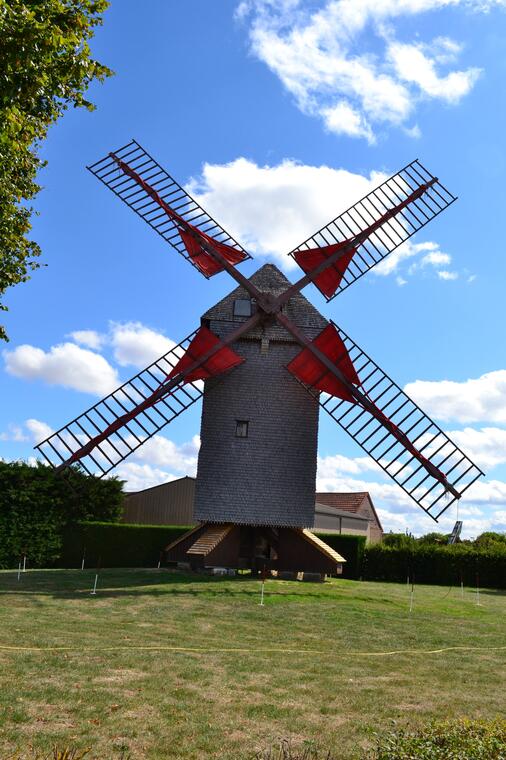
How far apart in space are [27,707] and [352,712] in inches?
157

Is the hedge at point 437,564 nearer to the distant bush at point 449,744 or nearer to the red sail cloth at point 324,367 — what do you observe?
the red sail cloth at point 324,367

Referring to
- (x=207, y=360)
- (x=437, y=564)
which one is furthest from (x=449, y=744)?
(x=437, y=564)

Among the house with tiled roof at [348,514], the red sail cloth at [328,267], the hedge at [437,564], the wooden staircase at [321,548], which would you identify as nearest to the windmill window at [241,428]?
the wooden staircase at [321,548]

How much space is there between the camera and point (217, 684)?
958cm

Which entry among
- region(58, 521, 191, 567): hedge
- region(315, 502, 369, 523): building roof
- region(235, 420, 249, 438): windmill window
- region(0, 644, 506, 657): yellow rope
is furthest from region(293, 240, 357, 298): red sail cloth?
region(315, 502, 369, 523): building roof

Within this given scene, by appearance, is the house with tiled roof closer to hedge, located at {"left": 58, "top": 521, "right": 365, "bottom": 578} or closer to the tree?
hedge, located at {"left": 58, "top": 521, "right": 365, "bottom": 578}

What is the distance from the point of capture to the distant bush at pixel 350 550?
31.7 meters

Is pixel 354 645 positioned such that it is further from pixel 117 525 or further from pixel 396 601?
pixel 117 525

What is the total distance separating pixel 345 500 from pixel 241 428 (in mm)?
30072

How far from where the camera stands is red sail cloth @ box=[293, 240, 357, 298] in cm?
2461

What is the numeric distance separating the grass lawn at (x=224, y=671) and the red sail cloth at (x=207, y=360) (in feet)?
24.5

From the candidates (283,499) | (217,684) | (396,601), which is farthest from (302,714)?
(283,499)

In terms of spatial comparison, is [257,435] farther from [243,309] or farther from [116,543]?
[116,543]

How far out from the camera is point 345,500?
51938mm
